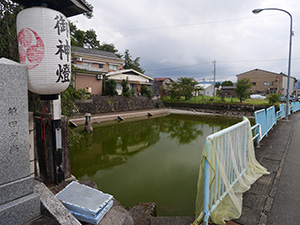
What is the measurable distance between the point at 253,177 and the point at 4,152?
340cm

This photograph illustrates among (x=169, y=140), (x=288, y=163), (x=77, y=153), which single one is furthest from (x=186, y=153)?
(x=77, y=153)

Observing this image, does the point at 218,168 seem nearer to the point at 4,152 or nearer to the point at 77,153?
the point at 4,152

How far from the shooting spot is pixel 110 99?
15.6 meters

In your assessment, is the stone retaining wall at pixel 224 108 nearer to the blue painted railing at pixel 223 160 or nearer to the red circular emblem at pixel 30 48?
the blue painted railing at pixel 223 160

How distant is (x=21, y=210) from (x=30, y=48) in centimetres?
181

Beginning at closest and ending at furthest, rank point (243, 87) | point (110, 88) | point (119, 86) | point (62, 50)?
point (62, 50)
point (110, 88)
point (243, 87)
point (119, 86)

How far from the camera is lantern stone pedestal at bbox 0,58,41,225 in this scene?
1662mm

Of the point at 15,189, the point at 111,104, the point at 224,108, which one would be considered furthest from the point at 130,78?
the point at 15,189

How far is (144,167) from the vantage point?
5.41 meters

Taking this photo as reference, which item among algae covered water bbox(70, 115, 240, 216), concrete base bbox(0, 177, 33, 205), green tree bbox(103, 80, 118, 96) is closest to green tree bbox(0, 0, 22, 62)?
concrete base bbox(0, 177, 33, 205)

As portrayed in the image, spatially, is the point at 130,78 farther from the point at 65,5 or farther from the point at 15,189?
the point at 15,189

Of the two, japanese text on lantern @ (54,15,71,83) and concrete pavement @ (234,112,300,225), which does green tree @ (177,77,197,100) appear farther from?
japanese text on lantern @ (54,15,71,83)

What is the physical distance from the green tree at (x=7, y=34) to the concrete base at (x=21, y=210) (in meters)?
2.96

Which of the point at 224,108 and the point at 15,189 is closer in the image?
the point at 15,189
